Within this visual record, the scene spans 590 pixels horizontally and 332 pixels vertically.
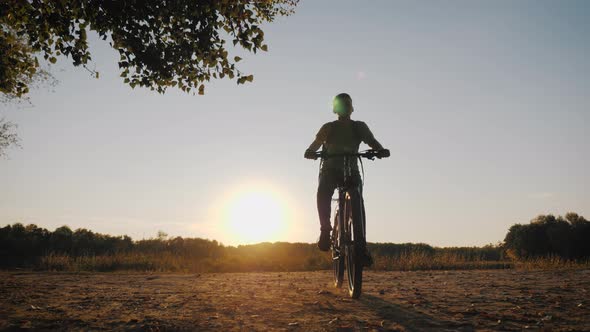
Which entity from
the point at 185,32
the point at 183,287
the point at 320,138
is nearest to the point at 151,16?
the point at 185,32

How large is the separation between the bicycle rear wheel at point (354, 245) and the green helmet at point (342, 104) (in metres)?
1.55

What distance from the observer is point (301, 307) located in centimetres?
623

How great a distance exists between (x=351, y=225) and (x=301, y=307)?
1.44 metres

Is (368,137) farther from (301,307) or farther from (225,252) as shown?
(225,252)

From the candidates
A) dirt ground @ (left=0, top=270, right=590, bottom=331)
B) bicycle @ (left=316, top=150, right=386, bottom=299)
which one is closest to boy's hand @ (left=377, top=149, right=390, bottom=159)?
bicycle @ (left=316, top=150, right=386, bottom=299)

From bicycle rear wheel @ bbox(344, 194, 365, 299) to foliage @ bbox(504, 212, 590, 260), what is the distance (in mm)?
41626

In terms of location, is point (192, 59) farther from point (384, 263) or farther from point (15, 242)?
point (15, 242)

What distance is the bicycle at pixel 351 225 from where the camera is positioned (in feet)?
21.5

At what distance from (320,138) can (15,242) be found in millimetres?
32294

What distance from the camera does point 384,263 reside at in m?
16.9

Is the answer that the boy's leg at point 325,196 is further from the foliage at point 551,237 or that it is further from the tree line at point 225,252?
the foliage at point 551,237

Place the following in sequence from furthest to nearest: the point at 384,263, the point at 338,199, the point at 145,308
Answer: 1. the point at 384,263
2. the point at 338,199
3. the point at 145,308

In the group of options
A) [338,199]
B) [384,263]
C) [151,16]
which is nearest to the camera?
[338,199]

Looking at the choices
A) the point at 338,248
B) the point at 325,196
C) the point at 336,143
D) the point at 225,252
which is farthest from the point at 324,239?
the point at 225,252
